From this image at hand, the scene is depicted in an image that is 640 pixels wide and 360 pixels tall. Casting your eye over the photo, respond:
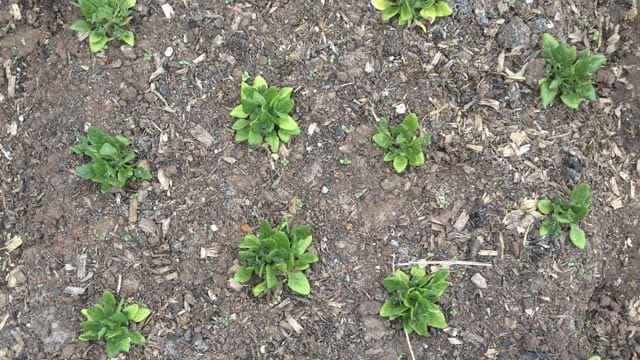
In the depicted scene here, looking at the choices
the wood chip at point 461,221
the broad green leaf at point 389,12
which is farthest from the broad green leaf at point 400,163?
the broad green leaf at point 389,12

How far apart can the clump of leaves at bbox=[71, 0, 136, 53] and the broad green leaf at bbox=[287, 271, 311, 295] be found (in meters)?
1.72

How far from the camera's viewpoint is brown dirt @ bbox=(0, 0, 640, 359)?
3547 millimetres

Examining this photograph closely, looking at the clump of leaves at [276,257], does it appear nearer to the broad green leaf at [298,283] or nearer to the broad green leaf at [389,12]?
the broad green leaf at [298,283]

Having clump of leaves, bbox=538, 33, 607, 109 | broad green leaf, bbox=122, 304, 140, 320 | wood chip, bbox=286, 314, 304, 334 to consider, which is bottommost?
wood chip, bbox=286, 314, 304, 334

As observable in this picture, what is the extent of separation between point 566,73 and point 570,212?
84 centimetres

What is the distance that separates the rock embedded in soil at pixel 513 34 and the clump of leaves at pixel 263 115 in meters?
1.37

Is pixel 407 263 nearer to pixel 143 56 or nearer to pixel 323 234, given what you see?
pixel 323 234

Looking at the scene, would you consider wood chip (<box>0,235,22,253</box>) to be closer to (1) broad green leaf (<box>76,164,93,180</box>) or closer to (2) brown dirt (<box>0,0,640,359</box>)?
(2) brown dirt (<box>0,0,640,359</box>)

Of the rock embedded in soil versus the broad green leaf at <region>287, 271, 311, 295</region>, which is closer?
the broad green leaf at <region>287, 271, 311, 295</region>

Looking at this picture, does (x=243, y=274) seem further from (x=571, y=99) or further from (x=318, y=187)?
(x=571, y=99)

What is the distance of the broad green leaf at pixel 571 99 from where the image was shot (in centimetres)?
376

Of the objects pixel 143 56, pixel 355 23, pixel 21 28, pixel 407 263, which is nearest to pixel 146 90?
pixel 143 56

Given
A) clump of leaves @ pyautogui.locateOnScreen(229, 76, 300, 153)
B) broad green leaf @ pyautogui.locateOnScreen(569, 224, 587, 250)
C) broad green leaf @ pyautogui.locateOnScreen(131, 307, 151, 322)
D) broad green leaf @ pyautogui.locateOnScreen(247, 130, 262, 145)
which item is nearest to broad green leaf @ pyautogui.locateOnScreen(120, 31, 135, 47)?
clump of leaves @ pyautogui.locateOnScreen(229, 76, 300, 153)

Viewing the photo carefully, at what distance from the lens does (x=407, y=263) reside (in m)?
3.61
